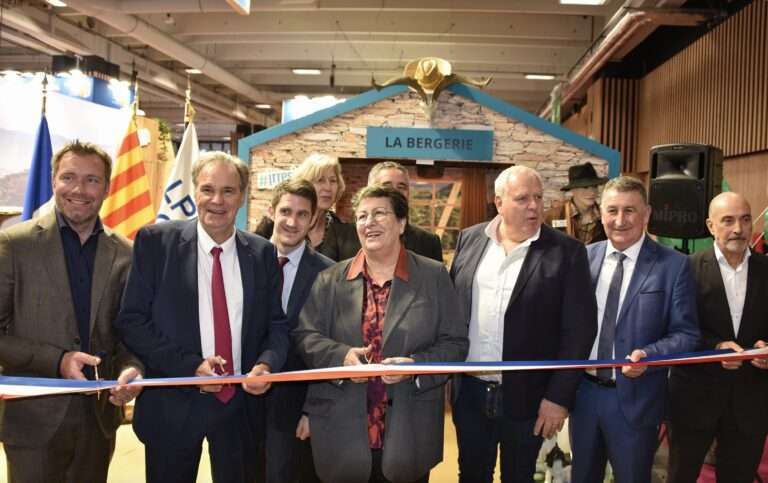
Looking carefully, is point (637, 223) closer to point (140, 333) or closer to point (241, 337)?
point (241, 337)

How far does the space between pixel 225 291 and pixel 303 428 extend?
2.43ft

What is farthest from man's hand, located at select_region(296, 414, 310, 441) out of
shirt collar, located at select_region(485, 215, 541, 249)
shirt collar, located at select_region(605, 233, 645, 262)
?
shirt collar, located at select_region(605, 233, 645, 262)

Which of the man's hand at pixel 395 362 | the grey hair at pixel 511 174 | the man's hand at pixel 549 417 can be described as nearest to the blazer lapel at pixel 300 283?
the man's hand at pixel 395 362

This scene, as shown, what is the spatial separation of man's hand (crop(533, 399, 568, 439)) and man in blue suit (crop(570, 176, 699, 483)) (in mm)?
168

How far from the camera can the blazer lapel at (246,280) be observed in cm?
252

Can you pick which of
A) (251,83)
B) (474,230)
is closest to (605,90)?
(251,83)

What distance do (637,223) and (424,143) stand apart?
14.2ft

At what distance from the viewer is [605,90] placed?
11.4m

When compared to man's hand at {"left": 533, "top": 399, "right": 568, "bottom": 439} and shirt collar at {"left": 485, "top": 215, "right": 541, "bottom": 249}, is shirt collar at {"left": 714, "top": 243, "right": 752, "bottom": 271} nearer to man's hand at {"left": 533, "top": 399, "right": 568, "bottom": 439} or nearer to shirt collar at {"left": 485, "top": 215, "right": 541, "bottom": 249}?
shirt collar at {"left": 485, "top": 215, "right": 541, "bottom": 249}

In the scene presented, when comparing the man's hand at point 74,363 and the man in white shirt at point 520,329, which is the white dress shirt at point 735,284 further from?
the man's hand at point 74,363

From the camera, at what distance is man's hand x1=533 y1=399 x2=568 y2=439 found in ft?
8.82

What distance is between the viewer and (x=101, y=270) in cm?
253

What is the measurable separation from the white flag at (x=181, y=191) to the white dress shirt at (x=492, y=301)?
137 inches

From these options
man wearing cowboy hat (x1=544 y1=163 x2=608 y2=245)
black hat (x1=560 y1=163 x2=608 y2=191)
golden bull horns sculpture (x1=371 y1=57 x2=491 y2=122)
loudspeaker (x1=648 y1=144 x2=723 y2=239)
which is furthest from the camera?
golden bull horns sculpture (x1=371 y1=57 x2=491 y2=122)
